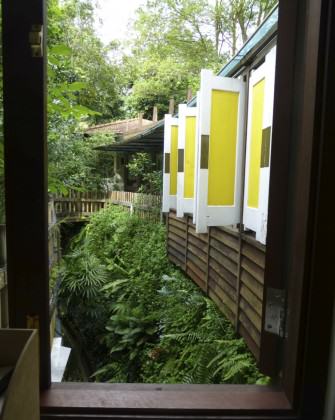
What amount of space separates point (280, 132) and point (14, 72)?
68 centimetres

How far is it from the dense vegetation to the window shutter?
136cm

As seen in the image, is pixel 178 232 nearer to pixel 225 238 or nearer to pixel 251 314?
pixel 225 238

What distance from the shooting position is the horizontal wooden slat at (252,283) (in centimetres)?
246

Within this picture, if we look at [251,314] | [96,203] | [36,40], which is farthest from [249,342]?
[96,203]

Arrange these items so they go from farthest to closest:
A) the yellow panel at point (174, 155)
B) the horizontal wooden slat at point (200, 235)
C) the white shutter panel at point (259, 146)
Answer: the yellow panel at point (174, 155) < the horizontal wooden slat at point (200, 235) < the white shutter panel at point (259, 146)

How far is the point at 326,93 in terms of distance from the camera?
0.69 metres

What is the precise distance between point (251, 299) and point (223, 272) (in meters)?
0.85

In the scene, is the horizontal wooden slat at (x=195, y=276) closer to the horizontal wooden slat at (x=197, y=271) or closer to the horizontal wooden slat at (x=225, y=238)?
the horizontal wooden slat at (x=197, y=271)

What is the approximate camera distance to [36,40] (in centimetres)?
74

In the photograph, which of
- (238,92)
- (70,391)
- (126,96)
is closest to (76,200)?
(126,96)

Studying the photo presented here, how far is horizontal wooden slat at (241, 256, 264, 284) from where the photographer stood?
2.46 metres

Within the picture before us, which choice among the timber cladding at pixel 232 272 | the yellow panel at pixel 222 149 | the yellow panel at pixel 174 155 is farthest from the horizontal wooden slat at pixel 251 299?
the yellow panel at pixel 174 155

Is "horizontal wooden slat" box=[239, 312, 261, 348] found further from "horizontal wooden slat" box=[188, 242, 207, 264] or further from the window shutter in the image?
the window shutter

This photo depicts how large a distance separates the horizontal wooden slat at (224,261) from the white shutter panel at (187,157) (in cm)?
81
